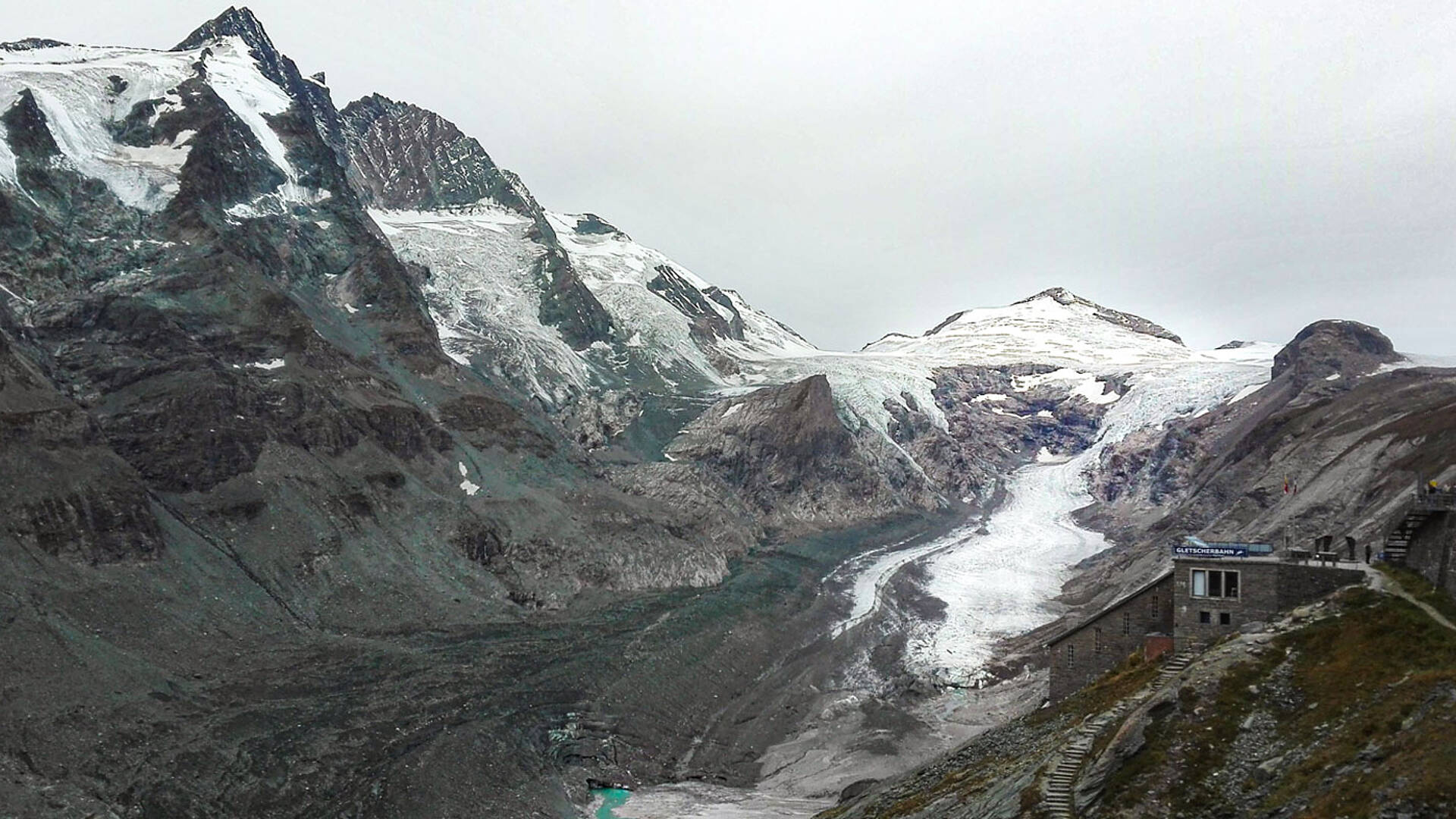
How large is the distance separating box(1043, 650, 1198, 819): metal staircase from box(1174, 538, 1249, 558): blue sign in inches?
183

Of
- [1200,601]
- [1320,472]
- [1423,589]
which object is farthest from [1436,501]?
[1320,472]

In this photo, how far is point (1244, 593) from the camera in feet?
155

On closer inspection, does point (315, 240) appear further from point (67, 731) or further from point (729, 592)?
point (67, 731)

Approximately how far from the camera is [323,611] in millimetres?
102312

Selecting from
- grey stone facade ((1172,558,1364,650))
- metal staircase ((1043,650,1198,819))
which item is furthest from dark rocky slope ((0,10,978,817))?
grey stone facade ((1172,558,1364,650))

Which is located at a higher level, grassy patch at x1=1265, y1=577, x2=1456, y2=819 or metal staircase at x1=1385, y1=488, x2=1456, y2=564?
metal staircase at x1=1385, y1=488, x2=1456, y2=564

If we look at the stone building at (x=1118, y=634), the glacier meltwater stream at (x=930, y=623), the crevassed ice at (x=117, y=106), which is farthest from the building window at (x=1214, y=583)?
the crevassed ice at (x=117, y=106)

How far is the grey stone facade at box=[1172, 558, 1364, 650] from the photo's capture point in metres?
45.5

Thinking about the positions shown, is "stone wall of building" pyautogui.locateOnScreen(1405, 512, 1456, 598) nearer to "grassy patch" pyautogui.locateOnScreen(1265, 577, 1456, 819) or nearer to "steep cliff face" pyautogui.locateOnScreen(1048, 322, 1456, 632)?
"grassy patch" pyautogui.locateOnScreen(1265, 577, 1456, 819)

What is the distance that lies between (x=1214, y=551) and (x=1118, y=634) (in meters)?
9.64

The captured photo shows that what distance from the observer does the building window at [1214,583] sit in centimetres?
4800

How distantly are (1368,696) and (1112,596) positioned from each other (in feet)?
301

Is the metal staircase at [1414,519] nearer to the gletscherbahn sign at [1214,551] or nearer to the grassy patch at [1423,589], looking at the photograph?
the grassy patch at [1423,589]

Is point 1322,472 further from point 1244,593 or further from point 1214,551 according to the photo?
point 1244,593
